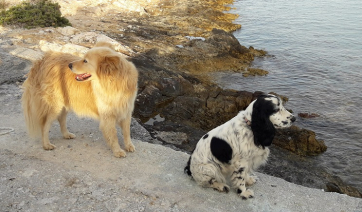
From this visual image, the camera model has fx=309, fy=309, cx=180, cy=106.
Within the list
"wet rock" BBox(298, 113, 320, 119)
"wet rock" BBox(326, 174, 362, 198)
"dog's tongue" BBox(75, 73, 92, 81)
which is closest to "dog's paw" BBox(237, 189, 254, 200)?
"wet rock" BBox(326, 174, 362, 198)

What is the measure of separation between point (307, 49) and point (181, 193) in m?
17.1

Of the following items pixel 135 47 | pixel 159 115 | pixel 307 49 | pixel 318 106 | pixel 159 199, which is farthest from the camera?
pixel 307 49

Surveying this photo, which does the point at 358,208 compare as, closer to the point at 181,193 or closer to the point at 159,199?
the point at 181,193

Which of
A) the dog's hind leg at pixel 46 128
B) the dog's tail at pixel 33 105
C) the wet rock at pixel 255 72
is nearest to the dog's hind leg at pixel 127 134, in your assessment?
the dog's hind leg at pixel 46 128

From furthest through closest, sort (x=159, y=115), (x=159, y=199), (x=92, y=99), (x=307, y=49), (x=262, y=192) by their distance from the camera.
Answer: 1. (x=307, y=49)
2. (x=159, y=115)
3. (x=92, y=99)
4. (x=262, y=192)
5. (x=159, y=199)

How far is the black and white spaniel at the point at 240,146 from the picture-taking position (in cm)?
456

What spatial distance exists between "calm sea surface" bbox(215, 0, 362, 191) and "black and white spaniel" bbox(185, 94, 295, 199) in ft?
13.6

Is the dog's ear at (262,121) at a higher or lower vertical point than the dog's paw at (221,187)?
higher

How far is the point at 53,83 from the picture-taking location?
18.8 feet

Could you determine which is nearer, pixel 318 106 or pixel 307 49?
pixel 318 106

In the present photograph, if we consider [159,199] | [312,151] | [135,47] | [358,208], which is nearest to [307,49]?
[135,47]

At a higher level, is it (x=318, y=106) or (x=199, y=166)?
(x=199, y=166)

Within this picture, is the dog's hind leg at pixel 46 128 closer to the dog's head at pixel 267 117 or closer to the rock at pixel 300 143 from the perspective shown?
the dog's head at pixel 267 117

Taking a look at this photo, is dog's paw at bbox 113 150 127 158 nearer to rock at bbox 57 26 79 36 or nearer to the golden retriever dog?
the golden retriever dog
